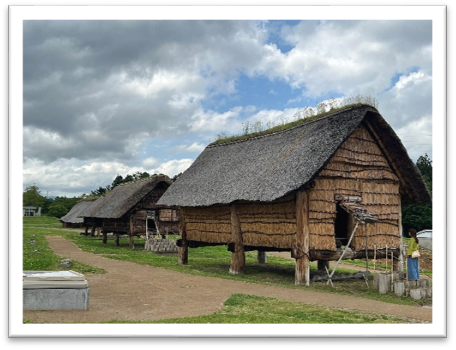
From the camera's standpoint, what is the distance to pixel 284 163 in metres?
15.2

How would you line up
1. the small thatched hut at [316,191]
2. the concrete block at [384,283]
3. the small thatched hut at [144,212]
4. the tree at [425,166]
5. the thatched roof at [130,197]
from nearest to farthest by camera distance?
1. the concrete block at [384,283]
2. the small thatched hut at [316,191]
3. the thatched roof at [130,197]
4. the small thatched hut at [144,212]
5. the tree at [425,166]

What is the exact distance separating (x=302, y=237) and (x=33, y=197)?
78.0 meters

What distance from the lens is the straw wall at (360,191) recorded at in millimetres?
14477

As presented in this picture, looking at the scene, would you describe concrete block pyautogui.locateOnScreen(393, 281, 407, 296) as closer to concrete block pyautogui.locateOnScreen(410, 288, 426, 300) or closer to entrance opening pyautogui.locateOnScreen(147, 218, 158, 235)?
concrete block pyautogui.locateOnScreen(410, 288, 426, 300)

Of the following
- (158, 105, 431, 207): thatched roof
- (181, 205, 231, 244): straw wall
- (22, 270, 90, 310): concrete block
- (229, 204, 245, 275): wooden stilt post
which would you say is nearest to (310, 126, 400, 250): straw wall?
(158, 105, 431, 207): thatched roof

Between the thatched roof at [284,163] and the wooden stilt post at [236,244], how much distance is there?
95cm

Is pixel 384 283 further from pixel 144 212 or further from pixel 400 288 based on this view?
pixel 144 212

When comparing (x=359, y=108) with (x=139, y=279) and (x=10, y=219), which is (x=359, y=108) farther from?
(x=10, y=219)

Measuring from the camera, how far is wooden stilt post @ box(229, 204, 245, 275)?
1703 centimetres

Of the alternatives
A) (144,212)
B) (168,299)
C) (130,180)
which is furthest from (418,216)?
(130,180)

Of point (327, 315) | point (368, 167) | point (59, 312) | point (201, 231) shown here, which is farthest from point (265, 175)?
point (59, 312)

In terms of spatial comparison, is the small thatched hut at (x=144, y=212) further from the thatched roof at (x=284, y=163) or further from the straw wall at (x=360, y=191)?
the straw wall at (x=360, y=191)

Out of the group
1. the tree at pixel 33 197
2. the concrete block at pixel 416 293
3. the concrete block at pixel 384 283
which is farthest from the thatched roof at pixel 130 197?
the tree at pixel 33 197

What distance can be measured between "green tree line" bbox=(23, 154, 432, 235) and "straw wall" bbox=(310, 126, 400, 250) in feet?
78.2
